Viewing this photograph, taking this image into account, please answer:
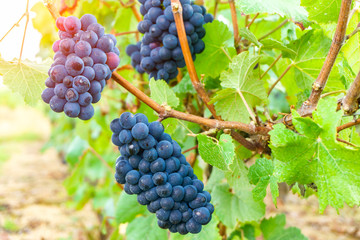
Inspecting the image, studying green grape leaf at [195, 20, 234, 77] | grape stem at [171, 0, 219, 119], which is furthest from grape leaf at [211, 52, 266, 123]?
green grape leaf at [195, 20, 234, 77]

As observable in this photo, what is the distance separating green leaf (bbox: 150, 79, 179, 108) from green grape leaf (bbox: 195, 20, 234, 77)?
0.78ft

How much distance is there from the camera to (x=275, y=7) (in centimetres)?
68

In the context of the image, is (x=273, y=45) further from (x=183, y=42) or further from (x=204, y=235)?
(x=204, y=235)

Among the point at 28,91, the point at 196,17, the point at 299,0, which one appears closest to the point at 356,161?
the point at 299,0

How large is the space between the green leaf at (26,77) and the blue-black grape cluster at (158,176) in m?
0.28

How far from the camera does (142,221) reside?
3.91ft

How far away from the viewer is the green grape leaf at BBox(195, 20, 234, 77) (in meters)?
0.94

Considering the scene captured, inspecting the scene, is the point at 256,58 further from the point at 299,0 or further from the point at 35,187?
the point at 35,187

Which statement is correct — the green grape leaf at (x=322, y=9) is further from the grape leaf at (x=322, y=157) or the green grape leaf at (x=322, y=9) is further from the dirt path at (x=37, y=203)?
the dirt path at (x=37, y=203)

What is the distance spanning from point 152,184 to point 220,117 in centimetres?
30

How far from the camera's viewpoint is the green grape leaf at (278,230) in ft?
4.08

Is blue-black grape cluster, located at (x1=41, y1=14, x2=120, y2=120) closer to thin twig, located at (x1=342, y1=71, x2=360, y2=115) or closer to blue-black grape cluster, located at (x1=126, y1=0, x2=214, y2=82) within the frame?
blue-black grape cluster, located at (x1=126, y1=0, x2=214, y2=82)

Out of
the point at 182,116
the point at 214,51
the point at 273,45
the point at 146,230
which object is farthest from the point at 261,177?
the point at 146,230

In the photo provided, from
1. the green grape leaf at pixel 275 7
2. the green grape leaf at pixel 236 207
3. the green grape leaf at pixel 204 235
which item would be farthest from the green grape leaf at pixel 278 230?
the green grape leaf at pixel 275 7
